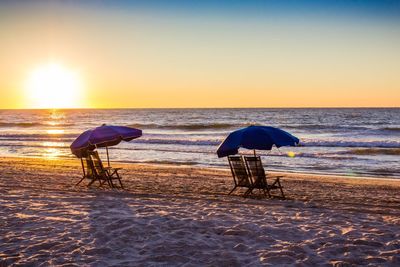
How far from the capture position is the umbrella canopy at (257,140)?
357 inches

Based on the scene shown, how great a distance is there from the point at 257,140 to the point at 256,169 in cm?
100

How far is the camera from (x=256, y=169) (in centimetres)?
991

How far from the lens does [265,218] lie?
7254 mm

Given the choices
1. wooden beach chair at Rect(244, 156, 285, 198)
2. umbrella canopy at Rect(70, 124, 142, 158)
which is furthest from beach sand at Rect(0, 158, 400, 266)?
umbrella canopy at Rect(70, 124, 142, 158)

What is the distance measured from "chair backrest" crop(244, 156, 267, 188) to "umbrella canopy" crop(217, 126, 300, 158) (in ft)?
2.05

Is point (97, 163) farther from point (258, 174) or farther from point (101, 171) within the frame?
point (258, 174)

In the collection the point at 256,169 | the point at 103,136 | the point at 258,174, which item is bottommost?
the point at 258,174

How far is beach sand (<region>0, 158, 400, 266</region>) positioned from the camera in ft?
17.1

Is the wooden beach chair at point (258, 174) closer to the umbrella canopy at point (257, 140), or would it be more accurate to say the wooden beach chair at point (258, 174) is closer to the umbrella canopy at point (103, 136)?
the umbrella canopy at point (257, 140)

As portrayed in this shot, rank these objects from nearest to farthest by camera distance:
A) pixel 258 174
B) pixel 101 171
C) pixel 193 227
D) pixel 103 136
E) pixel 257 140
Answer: pixel 193 227
pixel 257 140
pixel 258 174
pixel 103 136
pixel 101 171

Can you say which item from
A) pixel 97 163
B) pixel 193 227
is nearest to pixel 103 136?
pixel 97 163

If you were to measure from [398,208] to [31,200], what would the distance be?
7277mm

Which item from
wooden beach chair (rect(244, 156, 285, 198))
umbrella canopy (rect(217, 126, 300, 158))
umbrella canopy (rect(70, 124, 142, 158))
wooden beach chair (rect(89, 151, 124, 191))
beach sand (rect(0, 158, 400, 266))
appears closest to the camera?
beach sand (rect(0, 158, 400, 266))

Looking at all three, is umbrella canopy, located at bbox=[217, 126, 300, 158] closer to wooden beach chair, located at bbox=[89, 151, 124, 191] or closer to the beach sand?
the beach sand
